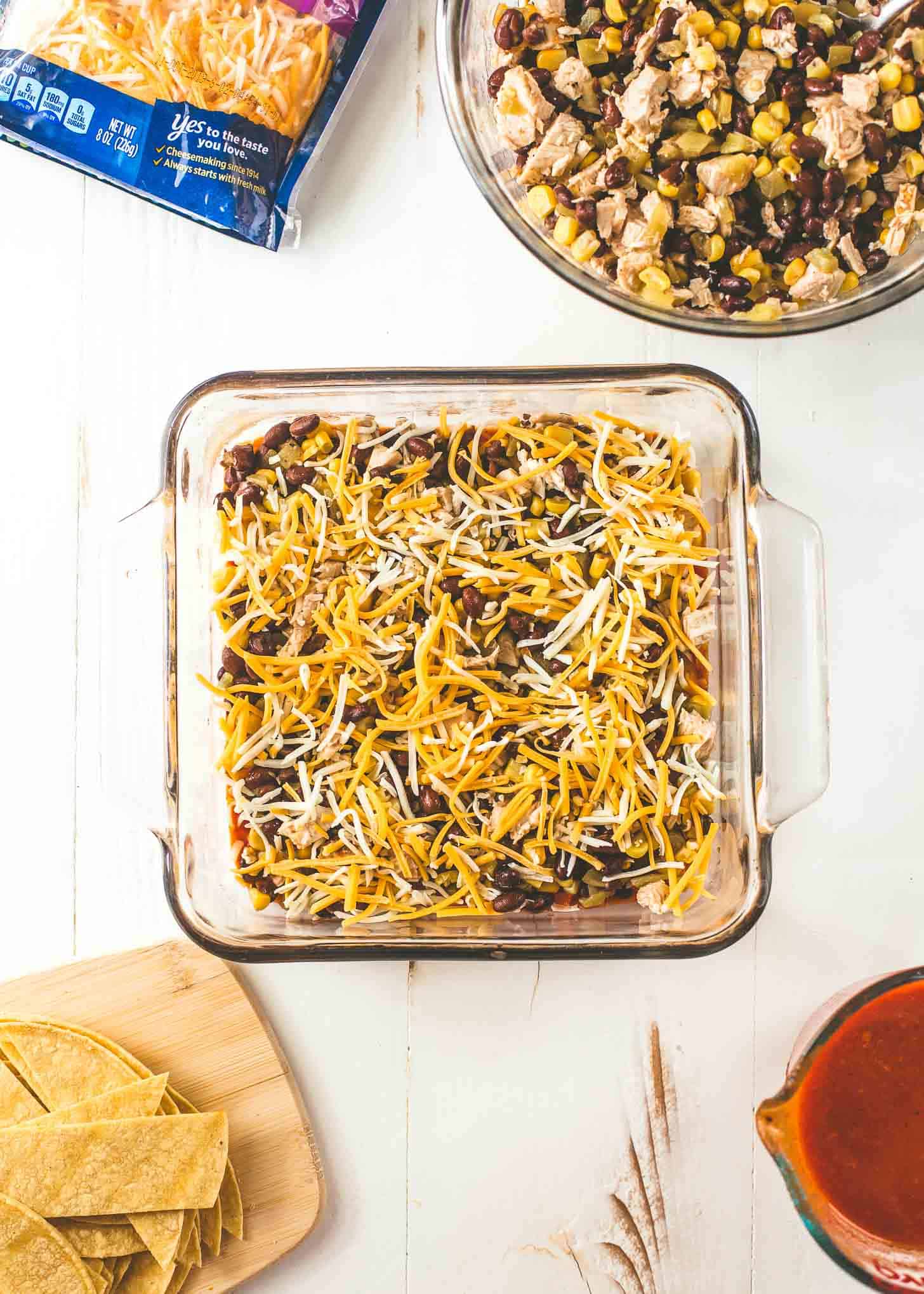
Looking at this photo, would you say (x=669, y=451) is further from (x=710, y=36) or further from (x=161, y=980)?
(x=161, y=980)

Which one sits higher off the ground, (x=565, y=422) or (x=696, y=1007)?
(x=565, y=422)

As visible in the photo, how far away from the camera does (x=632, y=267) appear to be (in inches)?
51.9

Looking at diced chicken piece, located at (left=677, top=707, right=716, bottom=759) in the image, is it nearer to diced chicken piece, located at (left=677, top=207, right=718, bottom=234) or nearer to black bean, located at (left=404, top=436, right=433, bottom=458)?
black bean, located at (left=404, top=436, right=433, bottom=458)

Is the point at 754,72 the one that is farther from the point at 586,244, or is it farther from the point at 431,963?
the point at 431,963

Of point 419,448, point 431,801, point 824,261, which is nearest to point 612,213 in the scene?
point 824,261

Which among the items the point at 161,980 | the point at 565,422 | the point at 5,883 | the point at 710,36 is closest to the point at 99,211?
the point at 565,422

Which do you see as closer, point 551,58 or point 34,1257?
point 551,58

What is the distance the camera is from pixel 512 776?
4.38 feet

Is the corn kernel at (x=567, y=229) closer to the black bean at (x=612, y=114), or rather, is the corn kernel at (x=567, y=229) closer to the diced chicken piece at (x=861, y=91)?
the black bean at (x=612, y=114)

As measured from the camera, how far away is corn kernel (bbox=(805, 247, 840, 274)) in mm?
1297

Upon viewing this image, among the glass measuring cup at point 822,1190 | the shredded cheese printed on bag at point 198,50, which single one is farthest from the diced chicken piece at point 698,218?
the glass measuring cup at point 822,1190

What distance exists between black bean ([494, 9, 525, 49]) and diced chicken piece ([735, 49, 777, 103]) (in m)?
0.26

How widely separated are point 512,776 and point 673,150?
0.77m

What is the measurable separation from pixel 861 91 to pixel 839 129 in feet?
0.16
